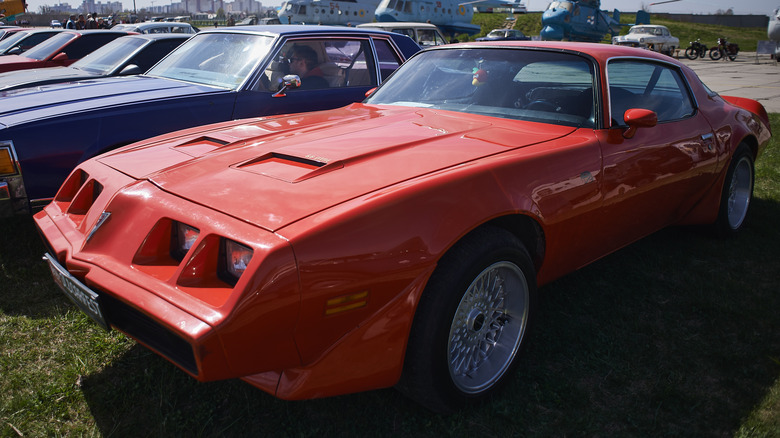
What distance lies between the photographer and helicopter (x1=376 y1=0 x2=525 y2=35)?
1101 inches

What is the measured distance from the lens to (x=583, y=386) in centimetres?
232

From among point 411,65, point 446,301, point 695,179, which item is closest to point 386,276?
point 446,301

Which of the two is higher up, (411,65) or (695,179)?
(411,65)

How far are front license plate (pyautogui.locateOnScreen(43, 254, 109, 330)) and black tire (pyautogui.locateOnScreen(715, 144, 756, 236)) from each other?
3604mm

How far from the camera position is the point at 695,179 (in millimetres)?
3295

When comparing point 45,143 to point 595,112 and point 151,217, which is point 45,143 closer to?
point 151,217

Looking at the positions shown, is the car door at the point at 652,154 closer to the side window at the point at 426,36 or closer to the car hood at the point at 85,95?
Result: the car hood at the point at 85,95

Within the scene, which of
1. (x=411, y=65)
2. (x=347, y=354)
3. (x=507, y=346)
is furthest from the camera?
(x=411, y=65)

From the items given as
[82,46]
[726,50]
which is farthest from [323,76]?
[726,50]

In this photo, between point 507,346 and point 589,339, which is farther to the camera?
point 589,339

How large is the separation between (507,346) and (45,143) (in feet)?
9.29

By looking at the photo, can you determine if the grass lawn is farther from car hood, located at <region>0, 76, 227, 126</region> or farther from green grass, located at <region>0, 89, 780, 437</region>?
car hood, located at <region>0, 76, 227, 126</region>

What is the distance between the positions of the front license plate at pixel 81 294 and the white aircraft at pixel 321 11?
29.4 metres

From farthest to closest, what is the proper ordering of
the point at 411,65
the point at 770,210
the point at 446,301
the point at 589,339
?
the point at 770,210
the point at 411,65
the point at 589,339
the point at 446,301
